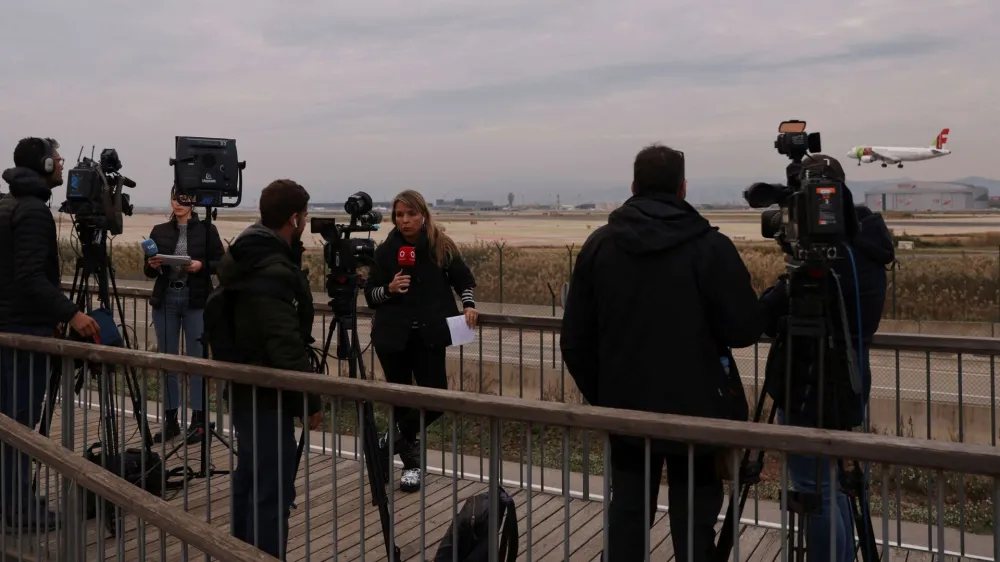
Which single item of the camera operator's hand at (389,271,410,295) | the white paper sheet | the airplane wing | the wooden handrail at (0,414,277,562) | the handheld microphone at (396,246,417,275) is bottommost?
the wooden handrail at (0,414,277,562)

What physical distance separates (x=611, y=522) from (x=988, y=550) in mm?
2628

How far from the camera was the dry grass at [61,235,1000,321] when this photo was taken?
72.3 ft

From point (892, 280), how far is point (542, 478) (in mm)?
14883

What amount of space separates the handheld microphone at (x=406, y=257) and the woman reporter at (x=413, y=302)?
6 cm

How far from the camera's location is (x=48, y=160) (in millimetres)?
4867

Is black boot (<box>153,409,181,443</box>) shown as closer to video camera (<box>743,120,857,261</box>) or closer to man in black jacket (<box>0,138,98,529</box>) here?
man in black jacket (<box>0,138,98,529</box>)

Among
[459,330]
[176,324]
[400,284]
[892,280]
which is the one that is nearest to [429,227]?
[400,284]

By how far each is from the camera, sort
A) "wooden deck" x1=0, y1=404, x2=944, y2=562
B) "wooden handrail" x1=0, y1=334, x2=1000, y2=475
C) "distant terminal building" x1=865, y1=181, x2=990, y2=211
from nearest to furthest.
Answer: "wooden handrail" x1=0, y1=334, x2=1000, y2=475
"wooden deck" x1=0, y1=404, x2=944, y2=562
"distant terminal building" x1=865, y1=181, x2=990, y2=211

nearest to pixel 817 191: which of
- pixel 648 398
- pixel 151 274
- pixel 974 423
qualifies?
pixel 648 398

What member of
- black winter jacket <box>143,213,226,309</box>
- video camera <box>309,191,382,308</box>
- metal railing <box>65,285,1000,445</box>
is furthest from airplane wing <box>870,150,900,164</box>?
video camera <box>309,191,382,308</box>

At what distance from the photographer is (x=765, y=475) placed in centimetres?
756

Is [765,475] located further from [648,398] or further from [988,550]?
[648,398]

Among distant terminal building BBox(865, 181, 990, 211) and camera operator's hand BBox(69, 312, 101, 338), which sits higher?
distant terminal building BBox(865, 181, 990, 211)

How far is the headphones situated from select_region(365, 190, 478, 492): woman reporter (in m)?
1.81
